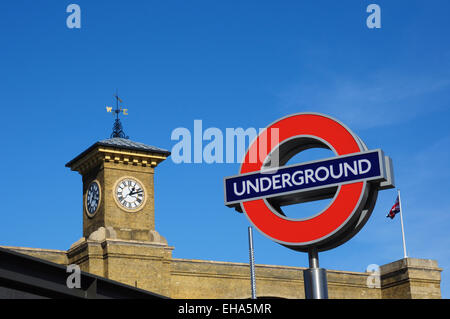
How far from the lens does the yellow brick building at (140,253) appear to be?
45003 mm

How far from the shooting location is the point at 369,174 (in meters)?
10.8

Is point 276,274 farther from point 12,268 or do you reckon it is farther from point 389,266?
point 12,268

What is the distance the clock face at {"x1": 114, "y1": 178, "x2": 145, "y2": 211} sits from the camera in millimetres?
47938

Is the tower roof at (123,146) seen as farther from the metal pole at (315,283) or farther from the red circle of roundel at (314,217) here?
the metal pole at (315,283)

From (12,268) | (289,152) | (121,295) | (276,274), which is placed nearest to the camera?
(289,152)

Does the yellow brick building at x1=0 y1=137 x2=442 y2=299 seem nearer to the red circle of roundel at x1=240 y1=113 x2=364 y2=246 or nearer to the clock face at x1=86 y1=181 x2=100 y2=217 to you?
the clock face at x1=86 y1=181 x2=100 y2=217

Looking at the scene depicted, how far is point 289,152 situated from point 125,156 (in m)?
37.2

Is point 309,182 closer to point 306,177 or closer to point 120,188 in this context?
point 306,177

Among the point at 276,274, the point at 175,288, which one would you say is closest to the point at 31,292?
the point at 175,288

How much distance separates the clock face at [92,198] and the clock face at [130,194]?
1196 mm

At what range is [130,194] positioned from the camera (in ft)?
159
